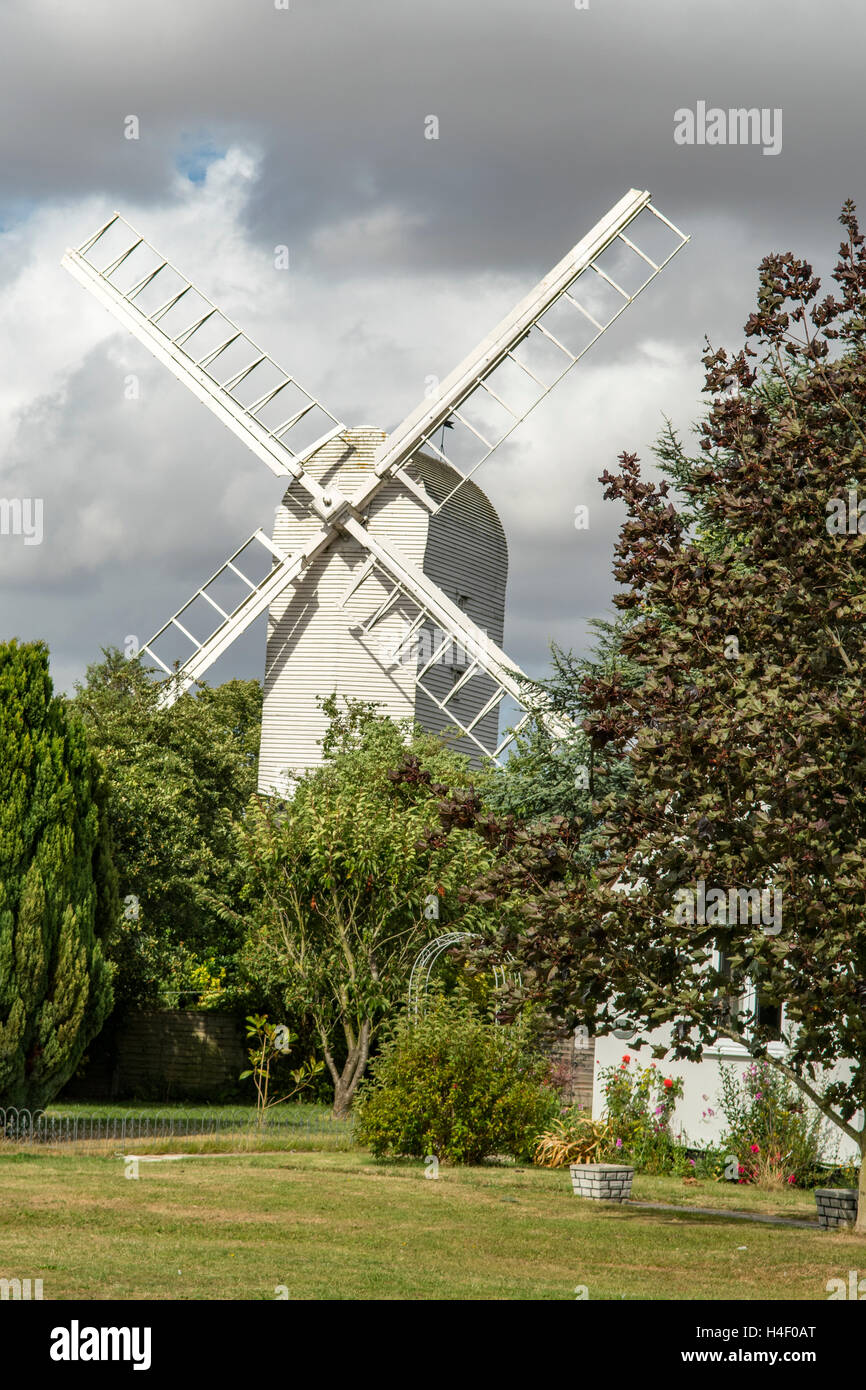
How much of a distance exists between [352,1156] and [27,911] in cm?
474

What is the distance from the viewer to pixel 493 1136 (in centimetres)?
1608

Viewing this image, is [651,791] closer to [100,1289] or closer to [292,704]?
[100,1289]

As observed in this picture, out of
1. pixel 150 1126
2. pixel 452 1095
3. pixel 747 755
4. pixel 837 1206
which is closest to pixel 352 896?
pixel 150 1126

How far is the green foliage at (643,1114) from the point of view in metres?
17.0

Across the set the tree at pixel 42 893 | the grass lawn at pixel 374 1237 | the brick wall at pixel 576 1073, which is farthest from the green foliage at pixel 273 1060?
the grass lawn at pixel 374 1237

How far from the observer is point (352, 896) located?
22.5 meters

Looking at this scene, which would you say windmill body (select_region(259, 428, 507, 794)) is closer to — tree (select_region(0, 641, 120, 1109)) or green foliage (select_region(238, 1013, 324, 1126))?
green foliage (select_region(238, 1013, 324, 1126))

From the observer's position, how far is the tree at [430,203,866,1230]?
10.1 m

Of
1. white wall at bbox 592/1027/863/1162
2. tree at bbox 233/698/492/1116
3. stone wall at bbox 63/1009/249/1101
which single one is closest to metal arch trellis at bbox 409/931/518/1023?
tree at bbox 233/698/492/1116

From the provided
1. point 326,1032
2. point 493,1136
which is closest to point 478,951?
point 493,1136

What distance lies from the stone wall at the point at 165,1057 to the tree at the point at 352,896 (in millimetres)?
4205

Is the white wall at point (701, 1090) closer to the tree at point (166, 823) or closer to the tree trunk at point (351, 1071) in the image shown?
the tree trunk at point (351, 1071)

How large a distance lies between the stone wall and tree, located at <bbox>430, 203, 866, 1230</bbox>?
16.6 metres

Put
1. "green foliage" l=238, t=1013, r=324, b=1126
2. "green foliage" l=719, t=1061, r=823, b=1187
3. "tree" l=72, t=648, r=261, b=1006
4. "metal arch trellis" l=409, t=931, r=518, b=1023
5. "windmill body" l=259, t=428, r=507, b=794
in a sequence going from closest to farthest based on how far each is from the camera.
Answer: "green foliage" l=719, t=1061, r=823, b=1187, "metal arch trellis" l=409, t=931, r=518, b=1023, "green foliage" l=238, t=1013, r=324, b=1126, "tree" l=72, t=648, r=261, b=1006, "windmill body" l=259, t=428, r=507, b=794
